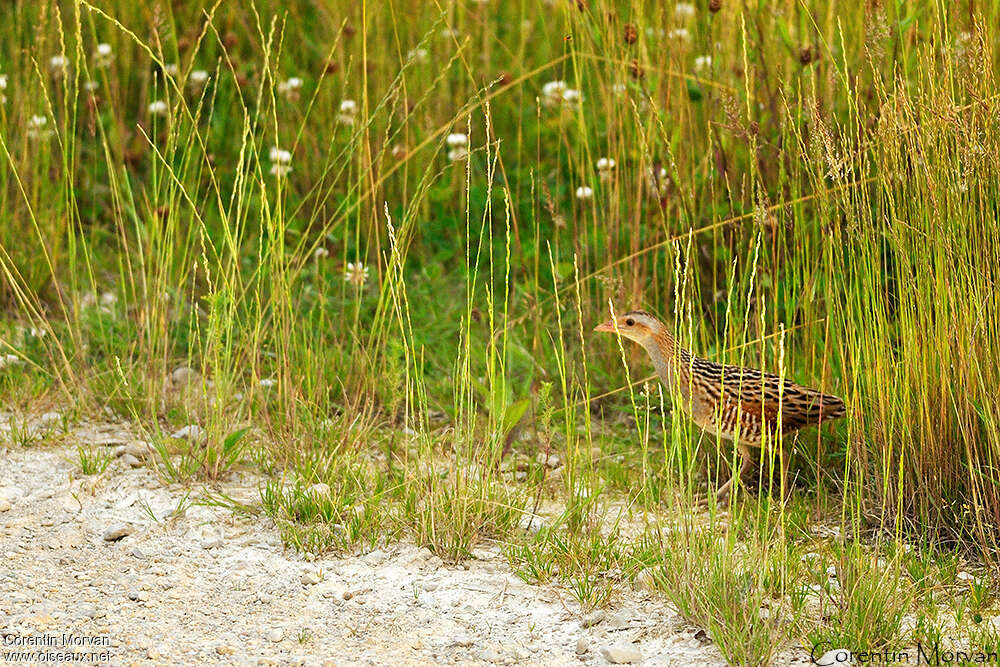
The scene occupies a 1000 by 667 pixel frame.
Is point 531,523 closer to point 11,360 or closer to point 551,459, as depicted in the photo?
point 551,459

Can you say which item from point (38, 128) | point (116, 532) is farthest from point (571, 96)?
point (116, 532)

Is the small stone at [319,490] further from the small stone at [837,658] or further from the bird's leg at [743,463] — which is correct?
the small stone at [837,658]

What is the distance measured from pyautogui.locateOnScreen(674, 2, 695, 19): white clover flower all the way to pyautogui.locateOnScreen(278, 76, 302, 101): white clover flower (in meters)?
1.70

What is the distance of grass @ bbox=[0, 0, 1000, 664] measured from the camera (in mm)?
3496

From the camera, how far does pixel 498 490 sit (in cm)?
384

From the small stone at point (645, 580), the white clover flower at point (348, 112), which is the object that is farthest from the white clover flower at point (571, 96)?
the small stone at point (645, 580)

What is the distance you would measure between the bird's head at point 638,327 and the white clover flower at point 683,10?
1.21m

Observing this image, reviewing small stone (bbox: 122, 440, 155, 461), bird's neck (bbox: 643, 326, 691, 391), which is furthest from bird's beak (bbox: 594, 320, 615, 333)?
small stone (bbox: 122, 440, 155, 461)

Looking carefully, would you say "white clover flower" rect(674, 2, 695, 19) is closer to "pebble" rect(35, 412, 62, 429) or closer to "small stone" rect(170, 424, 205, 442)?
"small stone" rect(170, 424, 205, 442)

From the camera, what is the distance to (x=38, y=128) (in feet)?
17.9

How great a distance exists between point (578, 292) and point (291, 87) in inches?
121

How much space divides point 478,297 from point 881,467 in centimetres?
202

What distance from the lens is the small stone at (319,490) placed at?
3900 mm

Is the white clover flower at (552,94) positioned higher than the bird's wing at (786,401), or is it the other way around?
the white clover flower at (552,94)
